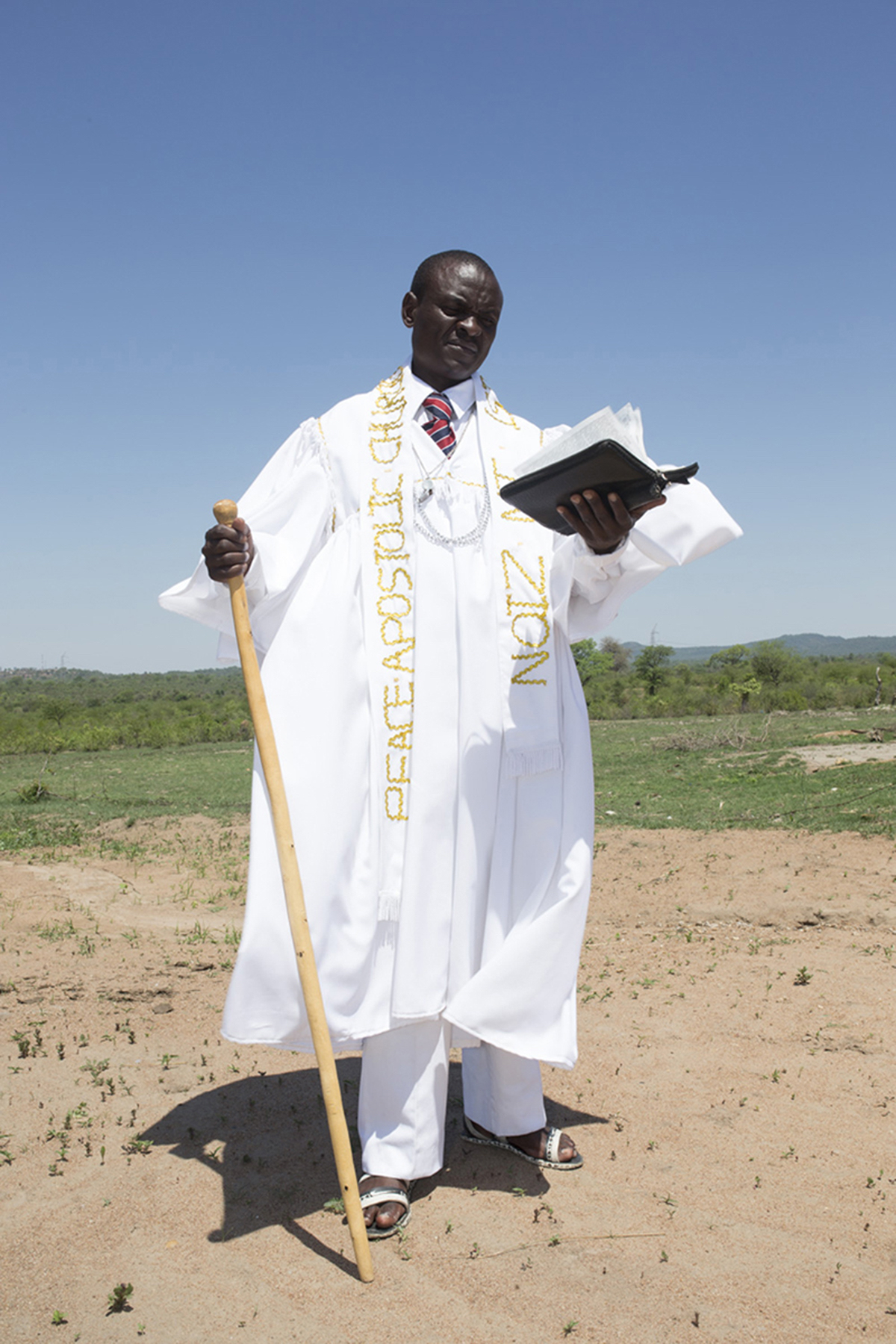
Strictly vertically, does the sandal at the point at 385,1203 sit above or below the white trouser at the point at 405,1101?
below

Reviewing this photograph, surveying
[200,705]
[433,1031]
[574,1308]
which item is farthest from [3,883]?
[200,705]

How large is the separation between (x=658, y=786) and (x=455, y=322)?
10.4m

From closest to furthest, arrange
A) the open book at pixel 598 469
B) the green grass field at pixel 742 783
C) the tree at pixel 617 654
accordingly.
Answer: the open book at pixel 598 469
the green grass field at pixel 742 783
the tree at pixel 617 654

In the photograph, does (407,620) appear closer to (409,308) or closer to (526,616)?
(526,616)

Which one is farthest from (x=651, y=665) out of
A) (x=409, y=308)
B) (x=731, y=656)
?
(x=409, y=308)

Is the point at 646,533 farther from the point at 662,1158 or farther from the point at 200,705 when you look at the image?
the point at 200,705

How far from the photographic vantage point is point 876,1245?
2385mm

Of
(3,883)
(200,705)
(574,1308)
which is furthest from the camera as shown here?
(200,705)

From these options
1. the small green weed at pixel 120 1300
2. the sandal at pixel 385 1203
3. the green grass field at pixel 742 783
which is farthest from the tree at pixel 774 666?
the small green weed at pixel 120 1300

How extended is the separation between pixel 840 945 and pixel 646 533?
3467mm

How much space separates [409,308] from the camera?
3.01 m

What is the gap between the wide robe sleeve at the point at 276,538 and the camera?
2.65m

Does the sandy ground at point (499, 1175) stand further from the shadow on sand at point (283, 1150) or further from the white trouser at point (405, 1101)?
the white trouser at point (405, 1101)

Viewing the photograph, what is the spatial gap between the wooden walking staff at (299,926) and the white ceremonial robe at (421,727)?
20cm
